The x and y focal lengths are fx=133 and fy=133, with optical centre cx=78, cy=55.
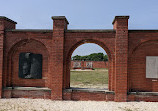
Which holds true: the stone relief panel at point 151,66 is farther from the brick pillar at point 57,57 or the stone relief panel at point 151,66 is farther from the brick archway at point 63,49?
the brick pillar at point 57,57

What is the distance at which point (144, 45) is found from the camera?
772 centimetres

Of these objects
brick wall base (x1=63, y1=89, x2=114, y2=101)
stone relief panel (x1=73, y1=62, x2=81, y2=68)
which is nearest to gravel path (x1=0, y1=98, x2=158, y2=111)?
brick wall base (x1=63, y1=89, x2=114, y2=101)

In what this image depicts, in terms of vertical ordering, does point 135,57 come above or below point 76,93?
above

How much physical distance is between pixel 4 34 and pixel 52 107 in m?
5.26

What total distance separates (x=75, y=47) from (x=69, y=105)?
329 cm

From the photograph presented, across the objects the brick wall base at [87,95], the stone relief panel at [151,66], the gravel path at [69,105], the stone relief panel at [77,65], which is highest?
the stone relief panel at [151,66]

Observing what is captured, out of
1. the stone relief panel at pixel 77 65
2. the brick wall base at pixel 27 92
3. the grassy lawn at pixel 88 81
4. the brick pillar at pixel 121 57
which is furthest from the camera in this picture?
the stone relief panel at pixel 77 65

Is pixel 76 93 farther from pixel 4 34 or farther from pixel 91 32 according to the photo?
pixel 4 34

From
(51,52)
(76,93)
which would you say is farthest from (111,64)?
(51,52)

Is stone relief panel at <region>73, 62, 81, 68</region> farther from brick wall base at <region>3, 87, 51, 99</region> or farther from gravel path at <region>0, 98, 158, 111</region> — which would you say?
gravel path at <region>0, 98, 158, 111</region>

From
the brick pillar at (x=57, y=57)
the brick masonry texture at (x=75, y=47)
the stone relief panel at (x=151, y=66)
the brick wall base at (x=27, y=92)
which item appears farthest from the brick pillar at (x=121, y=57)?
the brick wall base at (x=27, y=92)

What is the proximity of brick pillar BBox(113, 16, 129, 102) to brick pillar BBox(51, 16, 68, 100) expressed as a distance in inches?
123

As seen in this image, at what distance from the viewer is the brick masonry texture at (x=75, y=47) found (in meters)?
7.47

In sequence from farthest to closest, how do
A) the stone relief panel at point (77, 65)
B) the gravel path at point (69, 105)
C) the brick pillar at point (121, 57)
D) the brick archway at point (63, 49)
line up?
1. the stone relief panel at point (77, 65)
2. the brick archway at point (63, 49)
3. the brick pillar at point (121, 57)
4. the gravel path at point (69, 105)
